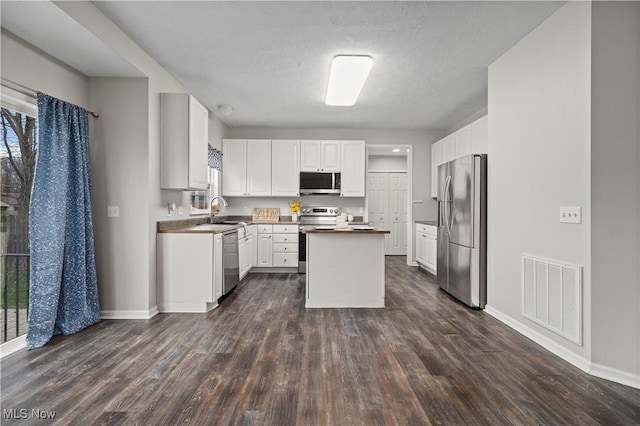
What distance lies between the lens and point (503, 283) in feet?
11.2

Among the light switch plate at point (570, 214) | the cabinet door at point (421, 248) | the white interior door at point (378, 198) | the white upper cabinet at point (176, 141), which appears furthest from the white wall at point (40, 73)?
the white interior door at point (378, 198)

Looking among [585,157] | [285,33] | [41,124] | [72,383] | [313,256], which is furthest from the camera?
[313,256]

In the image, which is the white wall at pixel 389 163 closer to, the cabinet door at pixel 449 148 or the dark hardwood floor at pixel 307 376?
the cabinet door at pixel 449 148

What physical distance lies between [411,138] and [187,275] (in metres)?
4.83

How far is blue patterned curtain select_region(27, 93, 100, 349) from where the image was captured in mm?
2786

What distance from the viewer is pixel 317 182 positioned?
629 centimetres

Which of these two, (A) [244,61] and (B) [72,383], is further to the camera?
(A) [244,61]

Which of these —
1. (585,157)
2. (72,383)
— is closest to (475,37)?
(585,157)

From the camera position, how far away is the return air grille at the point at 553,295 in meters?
2.44

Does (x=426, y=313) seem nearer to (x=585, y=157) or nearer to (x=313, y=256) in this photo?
(x=313, y=256)

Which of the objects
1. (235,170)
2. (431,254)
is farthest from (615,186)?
(235,170)

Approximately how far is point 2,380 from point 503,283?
163 inches

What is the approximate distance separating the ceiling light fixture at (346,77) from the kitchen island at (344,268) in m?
1.65

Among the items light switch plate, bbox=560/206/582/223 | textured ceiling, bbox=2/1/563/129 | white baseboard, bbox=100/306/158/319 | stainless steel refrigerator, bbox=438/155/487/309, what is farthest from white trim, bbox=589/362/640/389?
white baseboard, bbox=100/306/158/319
